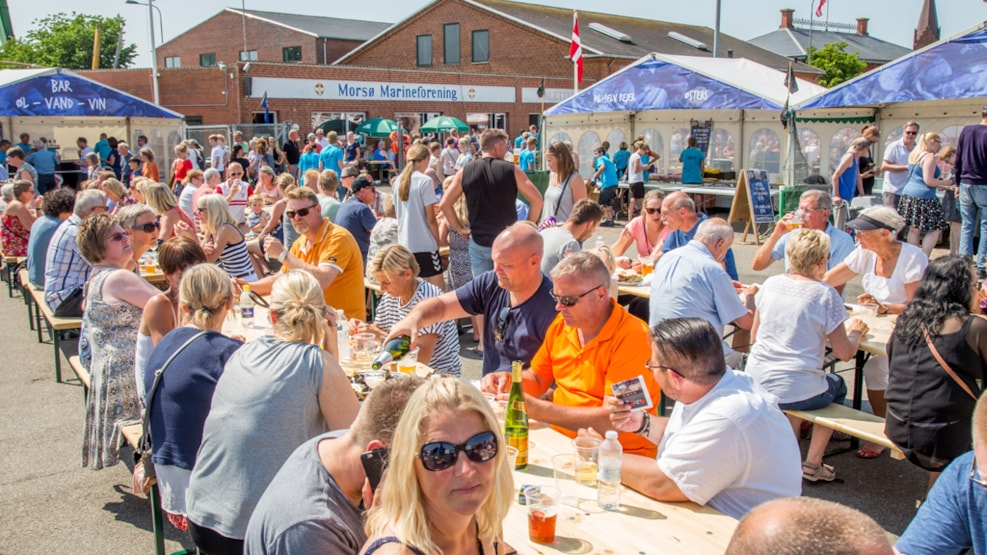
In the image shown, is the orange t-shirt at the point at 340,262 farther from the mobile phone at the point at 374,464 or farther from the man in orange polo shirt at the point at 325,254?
the mobile phone at the point at 374,464

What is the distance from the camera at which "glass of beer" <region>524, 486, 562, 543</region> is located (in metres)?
2.54

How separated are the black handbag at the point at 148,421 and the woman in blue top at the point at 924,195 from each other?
10.2m

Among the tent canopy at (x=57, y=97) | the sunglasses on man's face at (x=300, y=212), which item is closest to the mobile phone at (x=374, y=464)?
the sunglasses on man's face at (x=300, y=212)

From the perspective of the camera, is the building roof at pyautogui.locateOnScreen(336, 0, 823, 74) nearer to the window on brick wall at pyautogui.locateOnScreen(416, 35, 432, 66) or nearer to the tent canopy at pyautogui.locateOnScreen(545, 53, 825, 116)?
the window on brick wall at pyautogui.locateOnScreen(416, 35, 432, 66)

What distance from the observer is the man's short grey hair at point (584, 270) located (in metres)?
3.58

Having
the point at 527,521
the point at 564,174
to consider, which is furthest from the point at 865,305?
the point at 527,521

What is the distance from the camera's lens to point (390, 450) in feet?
7.11

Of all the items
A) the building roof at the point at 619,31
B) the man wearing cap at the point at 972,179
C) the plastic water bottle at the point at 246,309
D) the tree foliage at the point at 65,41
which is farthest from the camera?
the tree foliage at the point at 65,41

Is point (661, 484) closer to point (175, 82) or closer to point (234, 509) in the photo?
point (234, 509)

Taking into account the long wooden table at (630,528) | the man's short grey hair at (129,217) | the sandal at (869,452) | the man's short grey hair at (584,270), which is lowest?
the sandal at (869,452)

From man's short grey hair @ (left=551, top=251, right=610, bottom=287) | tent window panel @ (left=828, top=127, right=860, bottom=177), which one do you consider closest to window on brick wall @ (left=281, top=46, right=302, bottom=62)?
tent window panel @ (left=828, top=127, right=860, bottom=177)

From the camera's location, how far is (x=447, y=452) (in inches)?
78.4

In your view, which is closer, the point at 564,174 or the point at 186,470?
the point at 186,470

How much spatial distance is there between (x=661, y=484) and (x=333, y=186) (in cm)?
680
